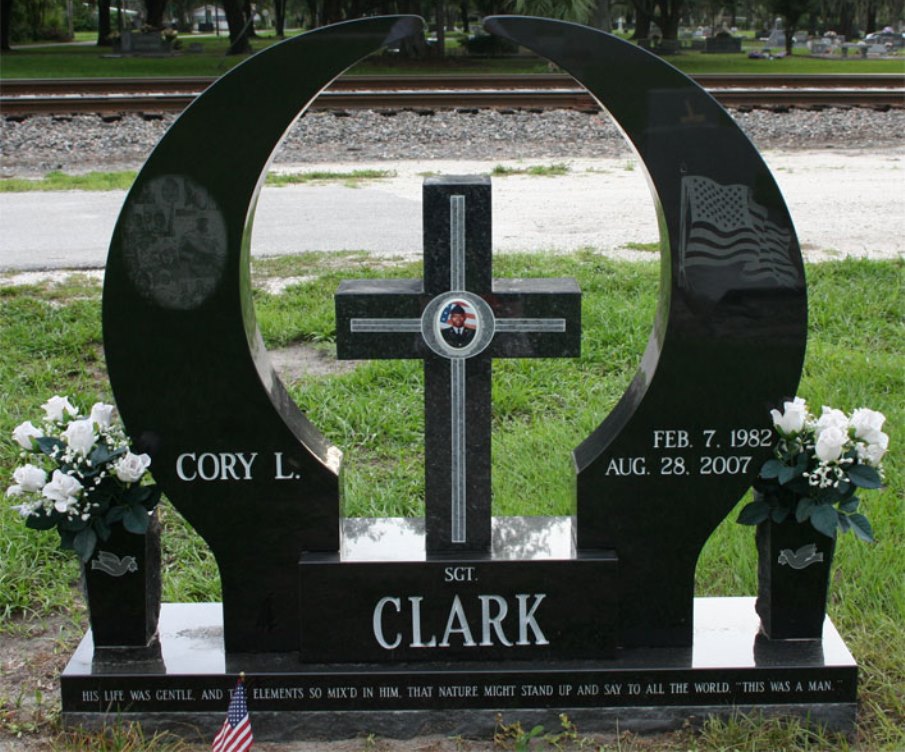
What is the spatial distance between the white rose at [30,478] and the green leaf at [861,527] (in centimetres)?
239

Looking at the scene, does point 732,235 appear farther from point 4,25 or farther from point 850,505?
point 4,25

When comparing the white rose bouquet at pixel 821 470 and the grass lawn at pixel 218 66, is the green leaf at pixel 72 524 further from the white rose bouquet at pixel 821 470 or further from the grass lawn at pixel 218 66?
the grass lawn at pixel 218 66

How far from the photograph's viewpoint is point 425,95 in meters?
17.5

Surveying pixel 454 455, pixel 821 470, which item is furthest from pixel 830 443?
pixel 454 455

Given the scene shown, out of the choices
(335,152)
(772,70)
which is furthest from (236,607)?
(772,70)

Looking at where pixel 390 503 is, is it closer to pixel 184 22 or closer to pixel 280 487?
pixel 280 487

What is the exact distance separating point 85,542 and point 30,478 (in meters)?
0.24

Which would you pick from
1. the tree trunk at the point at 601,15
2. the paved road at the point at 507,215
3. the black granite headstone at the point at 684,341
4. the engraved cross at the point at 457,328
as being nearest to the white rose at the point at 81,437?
the engraved cross at the point at 457,328

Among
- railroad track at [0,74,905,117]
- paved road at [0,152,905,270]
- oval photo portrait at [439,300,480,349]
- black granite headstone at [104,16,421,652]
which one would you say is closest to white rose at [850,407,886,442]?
oval photo portrait at [439,300,480,349]

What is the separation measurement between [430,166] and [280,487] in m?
9.97

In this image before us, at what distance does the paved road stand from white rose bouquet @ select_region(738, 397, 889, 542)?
223 inches

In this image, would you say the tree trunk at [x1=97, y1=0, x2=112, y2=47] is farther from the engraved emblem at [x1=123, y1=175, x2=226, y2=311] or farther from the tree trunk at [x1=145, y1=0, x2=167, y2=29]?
the engraved emblem at [x1=123, y1=175, x2=226, y2=311]

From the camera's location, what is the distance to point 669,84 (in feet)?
11.0

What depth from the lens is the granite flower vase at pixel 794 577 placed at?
3582mm
